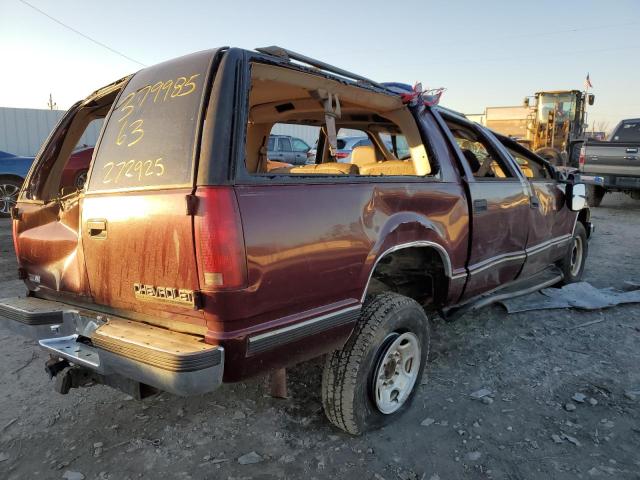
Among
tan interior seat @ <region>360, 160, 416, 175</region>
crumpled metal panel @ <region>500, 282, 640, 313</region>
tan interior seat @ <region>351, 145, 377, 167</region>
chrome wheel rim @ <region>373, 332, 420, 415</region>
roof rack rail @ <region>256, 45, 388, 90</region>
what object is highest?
roof rack rail @ <region>256, 45, 388, 90</region>

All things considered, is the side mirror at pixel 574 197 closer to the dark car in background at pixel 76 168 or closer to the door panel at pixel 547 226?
the door panel at pixel 547 226

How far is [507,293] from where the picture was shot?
3893mm

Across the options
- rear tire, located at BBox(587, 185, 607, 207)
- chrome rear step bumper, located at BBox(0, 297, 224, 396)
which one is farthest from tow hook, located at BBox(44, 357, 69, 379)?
rear tire, located at BBox(587, 185, 607, 207)

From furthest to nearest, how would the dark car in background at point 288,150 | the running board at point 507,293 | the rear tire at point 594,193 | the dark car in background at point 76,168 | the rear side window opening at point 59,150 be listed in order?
the dark car in background at point 288,150
the rear tire at point 594,193
the dark car in background at point 76,168
the running board at point 507,293
the rear side window opening at point 59,150

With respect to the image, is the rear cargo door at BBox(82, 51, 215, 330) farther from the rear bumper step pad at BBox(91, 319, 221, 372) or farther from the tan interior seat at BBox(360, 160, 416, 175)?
the tan interior seat at BBox(360, 160, 416, 175)

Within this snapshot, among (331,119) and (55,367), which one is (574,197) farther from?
(55,367)

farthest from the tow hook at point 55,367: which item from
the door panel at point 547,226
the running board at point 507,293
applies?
the door panel at point 547,226

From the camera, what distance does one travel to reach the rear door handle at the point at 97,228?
211cm

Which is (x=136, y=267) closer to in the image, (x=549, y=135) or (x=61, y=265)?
(x=61, y=265)

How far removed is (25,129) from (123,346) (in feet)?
59.4

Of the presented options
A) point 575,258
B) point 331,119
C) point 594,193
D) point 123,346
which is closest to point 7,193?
point 331,119

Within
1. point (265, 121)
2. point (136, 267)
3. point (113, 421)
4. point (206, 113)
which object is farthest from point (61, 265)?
point (265, 121)

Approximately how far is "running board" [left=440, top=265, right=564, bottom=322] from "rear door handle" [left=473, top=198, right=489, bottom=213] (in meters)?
0.69

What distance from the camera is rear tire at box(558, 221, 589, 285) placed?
4.92 metres
